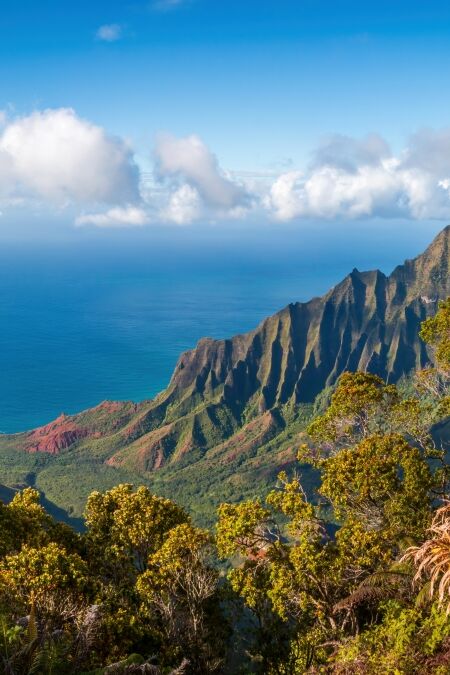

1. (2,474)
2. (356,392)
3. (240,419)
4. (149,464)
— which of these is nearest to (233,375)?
(240,419)

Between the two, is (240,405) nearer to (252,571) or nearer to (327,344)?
(327,344)

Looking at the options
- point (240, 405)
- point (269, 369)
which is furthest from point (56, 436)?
point (269, 369)

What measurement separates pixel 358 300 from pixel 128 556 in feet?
580

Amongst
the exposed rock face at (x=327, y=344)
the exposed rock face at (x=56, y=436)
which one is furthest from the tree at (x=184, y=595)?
the exposed rock face at (x=327, y=344)

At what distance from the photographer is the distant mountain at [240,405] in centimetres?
13635

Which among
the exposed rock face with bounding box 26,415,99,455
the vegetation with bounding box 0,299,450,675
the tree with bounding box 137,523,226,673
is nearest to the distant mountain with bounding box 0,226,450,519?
the exposed rock face with bounding box 26,415,99,455

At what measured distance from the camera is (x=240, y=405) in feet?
568

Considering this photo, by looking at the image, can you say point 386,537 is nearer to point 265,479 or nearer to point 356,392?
point 356,392

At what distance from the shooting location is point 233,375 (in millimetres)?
175375

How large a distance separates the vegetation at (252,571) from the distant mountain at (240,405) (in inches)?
3965

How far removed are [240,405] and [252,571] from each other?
504 ft

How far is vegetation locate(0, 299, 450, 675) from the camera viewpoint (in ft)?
57.6

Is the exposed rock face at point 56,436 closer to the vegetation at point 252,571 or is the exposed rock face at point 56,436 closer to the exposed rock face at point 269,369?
the exposed rock face at point 269,369

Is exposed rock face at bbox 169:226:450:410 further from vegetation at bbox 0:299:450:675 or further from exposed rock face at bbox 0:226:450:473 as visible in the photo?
vegetation at bbox 0:299:450:675
